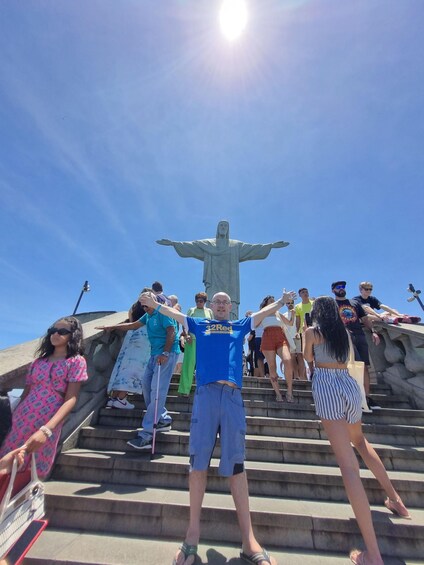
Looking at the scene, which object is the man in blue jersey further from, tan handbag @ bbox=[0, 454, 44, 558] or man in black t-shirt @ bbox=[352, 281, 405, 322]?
man in black t-shirt @ bbox=[352, 281, 405, 322]

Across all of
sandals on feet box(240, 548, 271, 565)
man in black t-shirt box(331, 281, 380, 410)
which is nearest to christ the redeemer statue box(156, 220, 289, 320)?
man in black t-shirt box(331, 281, 380, 410)

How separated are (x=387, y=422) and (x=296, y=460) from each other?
168 cm

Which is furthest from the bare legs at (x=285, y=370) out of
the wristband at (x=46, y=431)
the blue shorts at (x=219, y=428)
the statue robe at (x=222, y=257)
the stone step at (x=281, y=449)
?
the statue robe at (x=222, y=257)

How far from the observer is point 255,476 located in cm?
279

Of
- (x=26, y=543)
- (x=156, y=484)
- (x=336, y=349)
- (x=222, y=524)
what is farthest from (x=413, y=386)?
(x=26, y=543)

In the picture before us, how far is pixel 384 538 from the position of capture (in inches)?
87.2

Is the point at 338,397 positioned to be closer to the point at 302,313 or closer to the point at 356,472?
the point at 356,472

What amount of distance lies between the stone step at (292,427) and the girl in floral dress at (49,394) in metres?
1.85

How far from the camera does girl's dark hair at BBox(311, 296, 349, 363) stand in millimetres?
2357

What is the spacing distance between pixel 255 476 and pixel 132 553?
49.1 inches

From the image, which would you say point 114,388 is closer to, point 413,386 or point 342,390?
point 342,390

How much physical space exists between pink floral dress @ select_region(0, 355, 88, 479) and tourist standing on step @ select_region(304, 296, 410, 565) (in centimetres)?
196

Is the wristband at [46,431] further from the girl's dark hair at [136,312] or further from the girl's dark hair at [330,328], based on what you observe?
the girl's dark hair at [136,312]

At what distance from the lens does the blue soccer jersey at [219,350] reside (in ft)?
7.38
